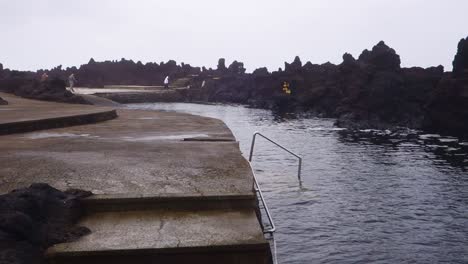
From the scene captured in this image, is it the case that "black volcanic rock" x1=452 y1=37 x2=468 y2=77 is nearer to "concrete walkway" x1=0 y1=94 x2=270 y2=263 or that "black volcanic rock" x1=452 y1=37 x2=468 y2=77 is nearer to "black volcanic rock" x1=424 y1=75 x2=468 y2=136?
"black volcanic rock" x1=424 y1=75 x2=468 y2=136

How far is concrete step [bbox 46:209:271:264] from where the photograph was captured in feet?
10.7

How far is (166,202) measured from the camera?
416cm

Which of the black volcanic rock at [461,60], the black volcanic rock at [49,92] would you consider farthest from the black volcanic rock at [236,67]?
the black volcanic rock at [49,92]

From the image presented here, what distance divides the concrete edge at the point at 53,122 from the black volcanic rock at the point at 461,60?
1278 inches

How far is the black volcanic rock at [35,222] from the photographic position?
306cm

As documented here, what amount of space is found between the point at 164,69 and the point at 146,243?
90.2m

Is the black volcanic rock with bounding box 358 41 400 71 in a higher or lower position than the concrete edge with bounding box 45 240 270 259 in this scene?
higher

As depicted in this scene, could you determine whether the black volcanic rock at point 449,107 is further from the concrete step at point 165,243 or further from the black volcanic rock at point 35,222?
the black volcanic rock at point 35,222

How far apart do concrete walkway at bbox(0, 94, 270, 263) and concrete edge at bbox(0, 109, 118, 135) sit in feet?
4.29

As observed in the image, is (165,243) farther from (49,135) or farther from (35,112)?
(35,112)

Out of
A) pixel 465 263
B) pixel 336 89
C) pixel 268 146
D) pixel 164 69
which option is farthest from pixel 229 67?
pixel 465 263

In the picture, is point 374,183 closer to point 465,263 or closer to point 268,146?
point 465,263

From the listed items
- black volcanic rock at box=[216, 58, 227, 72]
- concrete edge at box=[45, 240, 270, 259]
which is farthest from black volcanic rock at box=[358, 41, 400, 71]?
black volcanic rock at box=[216, 58, 227, 72]

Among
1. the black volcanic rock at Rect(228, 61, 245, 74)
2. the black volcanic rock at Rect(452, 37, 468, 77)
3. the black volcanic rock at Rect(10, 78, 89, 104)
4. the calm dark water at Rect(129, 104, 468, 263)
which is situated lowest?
the calm dark water at Rect(129, 104, 468, 263)
